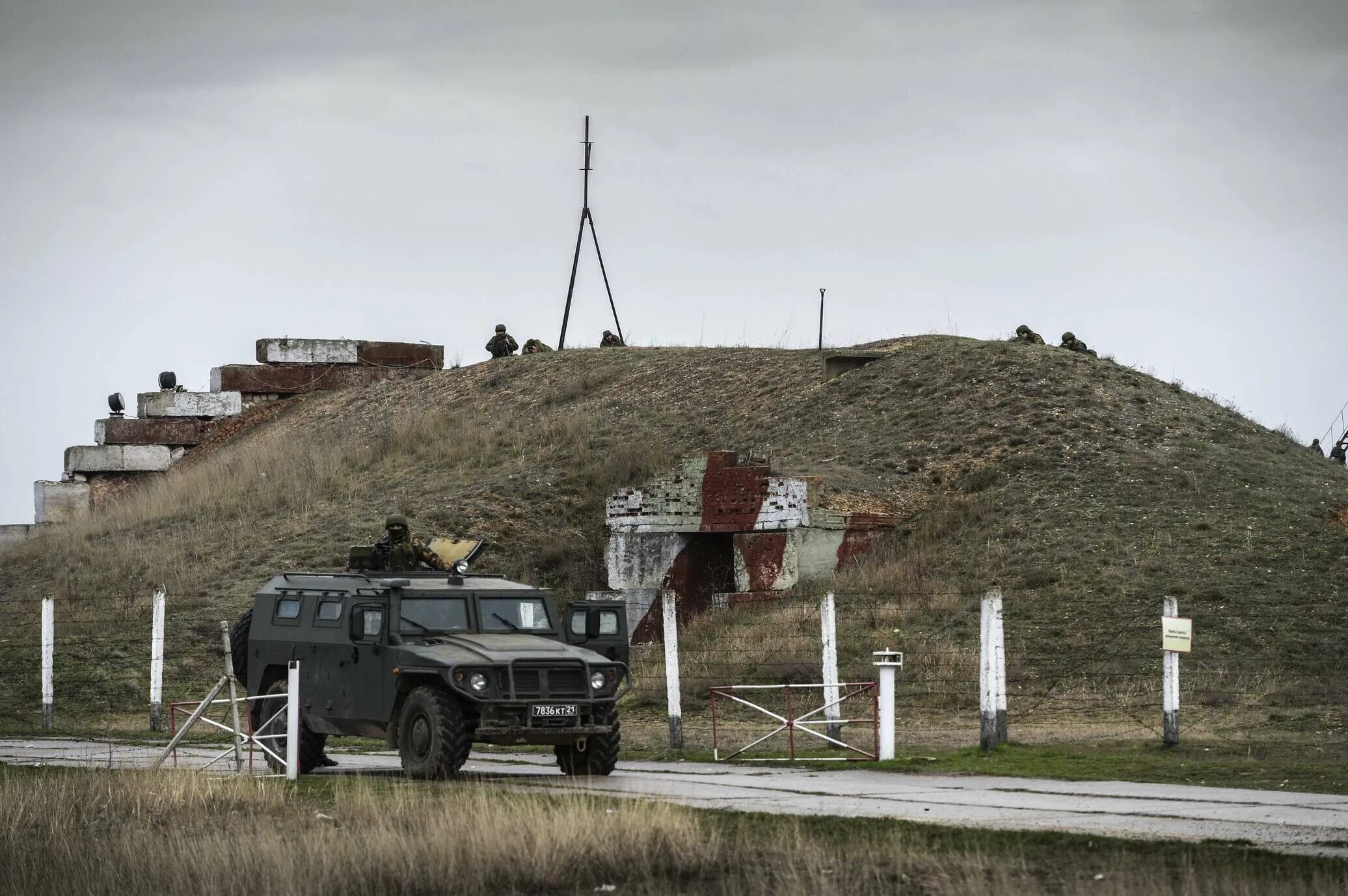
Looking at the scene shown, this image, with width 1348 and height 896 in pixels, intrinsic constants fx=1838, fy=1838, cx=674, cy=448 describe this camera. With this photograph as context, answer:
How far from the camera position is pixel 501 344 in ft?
167

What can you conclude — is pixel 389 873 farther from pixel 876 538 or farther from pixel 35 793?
pixel 876 538

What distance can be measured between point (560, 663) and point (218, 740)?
26.7 feet

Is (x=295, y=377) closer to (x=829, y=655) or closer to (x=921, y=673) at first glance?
(x=921, y=673)

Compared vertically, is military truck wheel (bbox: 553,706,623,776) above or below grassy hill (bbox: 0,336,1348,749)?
below

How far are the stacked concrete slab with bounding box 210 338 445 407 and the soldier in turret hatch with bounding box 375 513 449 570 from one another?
29340 millimetres

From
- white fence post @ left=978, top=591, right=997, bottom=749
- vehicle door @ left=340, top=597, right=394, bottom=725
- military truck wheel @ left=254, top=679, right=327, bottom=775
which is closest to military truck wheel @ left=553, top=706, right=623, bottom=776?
vehicle door @ left=340, top=597, right=394, bottom=725

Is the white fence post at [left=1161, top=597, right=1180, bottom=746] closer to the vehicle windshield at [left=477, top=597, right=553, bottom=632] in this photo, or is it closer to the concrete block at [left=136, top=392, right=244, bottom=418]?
the vehicle windshield at [left=477, top=597, right=553, bottom=632]

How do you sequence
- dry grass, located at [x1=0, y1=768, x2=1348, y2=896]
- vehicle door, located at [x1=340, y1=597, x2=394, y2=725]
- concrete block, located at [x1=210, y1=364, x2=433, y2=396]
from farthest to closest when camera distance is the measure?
1. concrete block, located at [x1=210, y1=364, x2=433, y2=396]
2. vehicle door, located at [x1=340, y1=597, x2=394, y2=725]
3. dry grass, located at [x1=0, y1=768, x2=1348, y2=896]

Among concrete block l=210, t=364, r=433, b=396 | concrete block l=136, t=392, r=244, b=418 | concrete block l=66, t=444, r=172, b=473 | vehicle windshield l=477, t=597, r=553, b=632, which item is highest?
concrete block l=210, t=364, r=433, b=396

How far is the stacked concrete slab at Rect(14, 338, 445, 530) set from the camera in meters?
47.0

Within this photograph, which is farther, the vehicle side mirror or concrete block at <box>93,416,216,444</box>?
concrete block at <box>93,416,216,444</box>

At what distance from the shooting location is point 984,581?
27.8 metres

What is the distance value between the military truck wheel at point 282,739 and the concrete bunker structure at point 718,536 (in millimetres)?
10927

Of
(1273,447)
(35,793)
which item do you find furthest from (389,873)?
(1273,447)
